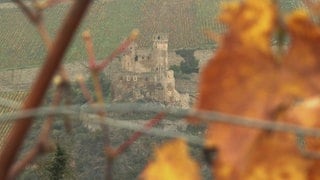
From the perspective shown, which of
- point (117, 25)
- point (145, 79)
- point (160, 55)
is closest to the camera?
point (145, 79)

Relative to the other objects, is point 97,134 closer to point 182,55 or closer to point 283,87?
point 182,55

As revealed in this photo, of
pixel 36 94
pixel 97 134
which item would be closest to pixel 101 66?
pixel 36 94

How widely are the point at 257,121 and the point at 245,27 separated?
1.4 inches

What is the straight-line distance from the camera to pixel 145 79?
233 inches

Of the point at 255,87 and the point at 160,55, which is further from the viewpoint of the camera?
the point at 160,55

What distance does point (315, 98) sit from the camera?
23cm

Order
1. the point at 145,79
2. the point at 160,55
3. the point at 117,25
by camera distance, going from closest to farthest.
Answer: the point at 145,79, the point at 160,55, the point at 117,25

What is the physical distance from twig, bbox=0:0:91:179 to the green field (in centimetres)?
676

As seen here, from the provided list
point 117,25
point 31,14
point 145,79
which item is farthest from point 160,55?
point 31,14

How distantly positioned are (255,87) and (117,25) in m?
8.14

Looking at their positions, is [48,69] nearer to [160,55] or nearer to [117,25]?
[160,55]

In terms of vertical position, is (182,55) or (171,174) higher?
(171,174)

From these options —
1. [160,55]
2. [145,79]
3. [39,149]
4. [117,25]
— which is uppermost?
[39,149]

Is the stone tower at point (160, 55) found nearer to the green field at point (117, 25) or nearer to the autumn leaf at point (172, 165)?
the green field at point (117, 25)
